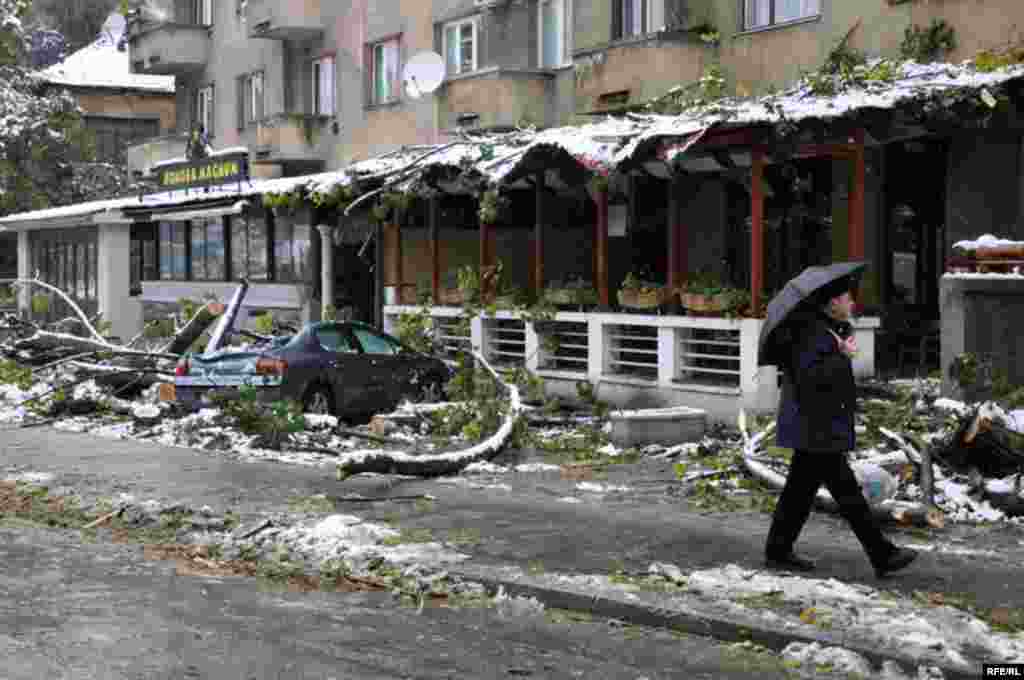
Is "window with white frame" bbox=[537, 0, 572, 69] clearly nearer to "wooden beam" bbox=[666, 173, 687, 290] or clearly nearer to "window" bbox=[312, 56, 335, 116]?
"window" bbox=[312, 56, 335, 116]

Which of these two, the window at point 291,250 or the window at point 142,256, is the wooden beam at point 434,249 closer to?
the window at point 291,250

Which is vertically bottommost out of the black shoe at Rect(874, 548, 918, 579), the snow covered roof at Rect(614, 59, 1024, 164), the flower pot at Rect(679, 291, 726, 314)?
the black shoe at Rect(874, 548, 918, 579)

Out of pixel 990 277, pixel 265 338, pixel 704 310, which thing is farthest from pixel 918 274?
pixel 265 338

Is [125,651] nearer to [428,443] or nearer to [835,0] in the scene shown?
[428,443]

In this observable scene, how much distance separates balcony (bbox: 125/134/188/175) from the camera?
41.2 metres

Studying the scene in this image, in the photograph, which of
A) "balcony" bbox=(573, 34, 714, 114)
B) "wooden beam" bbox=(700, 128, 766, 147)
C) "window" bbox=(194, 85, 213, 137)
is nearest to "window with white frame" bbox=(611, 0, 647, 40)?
"balcony" bbox=(573, 34, 714, 114)

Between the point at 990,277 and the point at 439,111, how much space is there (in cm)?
1660

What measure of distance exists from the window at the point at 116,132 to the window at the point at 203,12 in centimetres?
1292

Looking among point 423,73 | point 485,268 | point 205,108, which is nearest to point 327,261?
point 423,73

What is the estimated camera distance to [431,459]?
14266mm

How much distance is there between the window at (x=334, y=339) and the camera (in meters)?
19.7

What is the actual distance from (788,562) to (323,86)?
2766cm

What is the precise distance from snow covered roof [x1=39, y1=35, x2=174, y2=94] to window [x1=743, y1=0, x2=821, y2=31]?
35.9 meters

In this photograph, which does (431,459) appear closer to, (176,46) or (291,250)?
(291,250)
